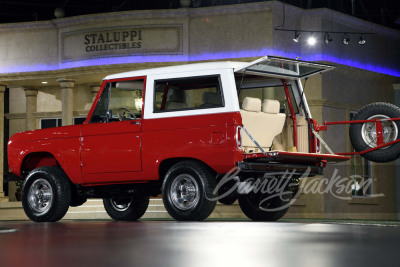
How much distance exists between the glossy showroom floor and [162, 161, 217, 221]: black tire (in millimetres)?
1255

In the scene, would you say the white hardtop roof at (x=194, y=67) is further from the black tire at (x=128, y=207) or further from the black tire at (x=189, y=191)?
the black tire at (x=128, y=207)

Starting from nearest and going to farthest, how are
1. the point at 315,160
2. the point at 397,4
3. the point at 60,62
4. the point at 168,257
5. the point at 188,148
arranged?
the point at 168,257, the point at 188,148, the point at 315,160, the point at 60,62, the point at 397,4

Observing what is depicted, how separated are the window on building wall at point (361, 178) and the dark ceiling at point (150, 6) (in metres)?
3.83

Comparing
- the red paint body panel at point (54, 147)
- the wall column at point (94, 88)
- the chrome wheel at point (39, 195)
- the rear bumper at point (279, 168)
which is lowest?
the chrome wheel at point (39, 195)

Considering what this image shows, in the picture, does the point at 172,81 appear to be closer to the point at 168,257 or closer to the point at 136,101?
the point at 168,257

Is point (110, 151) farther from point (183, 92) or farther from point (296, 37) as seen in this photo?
point (296, 37)

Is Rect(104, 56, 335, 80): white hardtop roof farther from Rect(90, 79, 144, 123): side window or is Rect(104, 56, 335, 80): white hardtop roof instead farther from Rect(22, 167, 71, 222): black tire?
Rect(22, 167, 71, 222): black tire

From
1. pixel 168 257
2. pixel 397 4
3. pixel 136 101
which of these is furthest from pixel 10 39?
pixel 168 257

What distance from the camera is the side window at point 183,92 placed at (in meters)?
10.3

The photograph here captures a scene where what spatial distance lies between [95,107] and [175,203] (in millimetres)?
2057

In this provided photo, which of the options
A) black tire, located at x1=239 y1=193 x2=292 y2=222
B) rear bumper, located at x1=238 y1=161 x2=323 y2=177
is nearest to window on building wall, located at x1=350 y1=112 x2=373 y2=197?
black tire, located at x1=239 y1=193 x2=292 y2=222

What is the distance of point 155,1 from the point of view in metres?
26.0

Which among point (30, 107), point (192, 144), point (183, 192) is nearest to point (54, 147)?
point (183, 192)

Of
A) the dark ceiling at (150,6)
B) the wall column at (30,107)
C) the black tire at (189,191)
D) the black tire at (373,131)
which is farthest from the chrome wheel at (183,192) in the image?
the wall column at (30,107)
